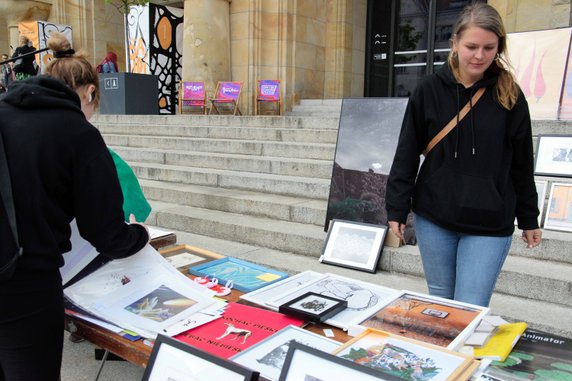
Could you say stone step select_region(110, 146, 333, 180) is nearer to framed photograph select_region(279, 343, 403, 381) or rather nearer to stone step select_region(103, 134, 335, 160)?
stone step select_region(103, 134, 335, 160)

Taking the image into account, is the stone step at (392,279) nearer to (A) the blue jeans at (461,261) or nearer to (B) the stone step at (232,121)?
(A) the blue jeans at (461,261)

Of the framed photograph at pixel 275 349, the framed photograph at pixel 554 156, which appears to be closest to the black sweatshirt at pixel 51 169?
the framed photograph at pixel 275 349

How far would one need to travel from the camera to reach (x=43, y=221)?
4.82 ft

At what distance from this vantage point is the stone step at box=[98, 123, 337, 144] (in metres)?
6.86

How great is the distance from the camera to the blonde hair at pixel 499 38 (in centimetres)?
192

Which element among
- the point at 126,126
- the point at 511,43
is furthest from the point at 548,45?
the point at 126,126

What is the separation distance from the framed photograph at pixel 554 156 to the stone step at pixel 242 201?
207 centimetres

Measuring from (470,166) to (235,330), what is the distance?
1162 mm

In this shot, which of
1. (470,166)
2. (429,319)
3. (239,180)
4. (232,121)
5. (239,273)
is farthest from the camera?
(232,121)

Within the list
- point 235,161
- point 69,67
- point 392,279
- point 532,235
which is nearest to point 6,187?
point 69,67

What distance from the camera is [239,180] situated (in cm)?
605

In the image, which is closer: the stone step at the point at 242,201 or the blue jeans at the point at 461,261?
the blue jeans at the point at 461,261

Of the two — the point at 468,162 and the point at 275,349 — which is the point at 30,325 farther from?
the point at 468,162

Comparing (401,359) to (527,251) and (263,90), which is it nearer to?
(527,251)
